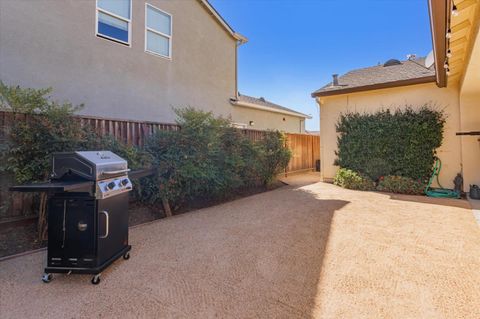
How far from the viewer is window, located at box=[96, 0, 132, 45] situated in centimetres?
654

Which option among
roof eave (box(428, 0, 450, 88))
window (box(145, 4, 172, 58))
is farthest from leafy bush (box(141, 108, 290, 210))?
roof eave (box(428, 0, 450, 88))

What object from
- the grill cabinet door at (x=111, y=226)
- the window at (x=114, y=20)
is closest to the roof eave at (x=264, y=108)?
the window at (x=114, y=20)

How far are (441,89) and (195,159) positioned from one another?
789 centimetres

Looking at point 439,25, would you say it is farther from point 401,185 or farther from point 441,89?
point 401,185

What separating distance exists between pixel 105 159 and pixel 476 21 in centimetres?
562

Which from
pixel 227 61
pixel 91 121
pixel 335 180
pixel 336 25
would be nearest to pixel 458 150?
pixel 335 180

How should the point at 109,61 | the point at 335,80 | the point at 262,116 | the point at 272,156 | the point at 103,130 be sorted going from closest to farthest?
1. the point at 103,130
2. the point at 109,61
3. the point at 272,156
4. the point at 335,80
5. the point at 262,116

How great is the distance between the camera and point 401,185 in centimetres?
760

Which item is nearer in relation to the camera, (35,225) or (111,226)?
(111,226)

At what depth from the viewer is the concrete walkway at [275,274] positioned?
220 cm

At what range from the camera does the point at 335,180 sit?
9102 millimetres

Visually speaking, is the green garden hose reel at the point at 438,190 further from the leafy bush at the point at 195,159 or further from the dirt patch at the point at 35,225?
the leafy bush at the point at 195,159

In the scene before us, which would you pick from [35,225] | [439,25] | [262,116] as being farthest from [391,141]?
[35,225]

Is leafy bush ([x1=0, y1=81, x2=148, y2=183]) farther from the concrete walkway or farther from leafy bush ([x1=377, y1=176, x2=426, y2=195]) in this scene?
leafy bush ([x1=377, y1=176, x2=426, y2=195])
